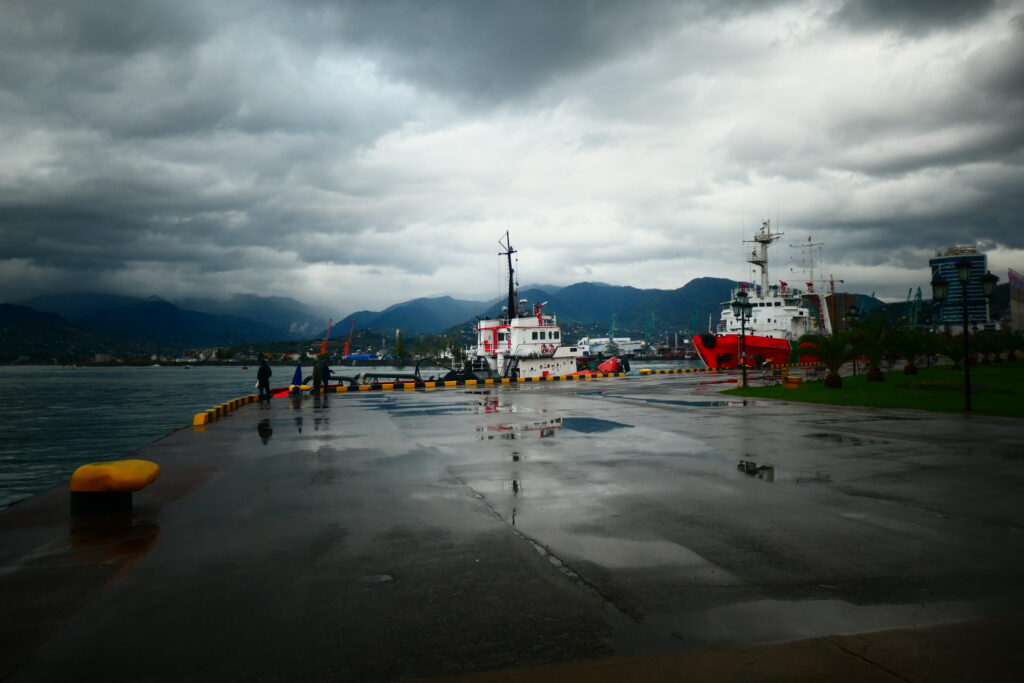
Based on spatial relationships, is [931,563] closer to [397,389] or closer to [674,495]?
[674,495]

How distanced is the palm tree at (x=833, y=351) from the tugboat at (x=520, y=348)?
22.6m

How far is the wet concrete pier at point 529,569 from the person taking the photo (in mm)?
3363

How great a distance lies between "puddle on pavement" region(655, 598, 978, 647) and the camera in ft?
11.7

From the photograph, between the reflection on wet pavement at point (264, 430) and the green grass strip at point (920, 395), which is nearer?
the reflection on wet pavement at point (264, 430)

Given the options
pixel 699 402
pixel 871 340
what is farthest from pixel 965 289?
pixel 871 340

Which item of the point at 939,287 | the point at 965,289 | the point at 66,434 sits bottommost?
the point at 66,434

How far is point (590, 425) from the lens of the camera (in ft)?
48.4

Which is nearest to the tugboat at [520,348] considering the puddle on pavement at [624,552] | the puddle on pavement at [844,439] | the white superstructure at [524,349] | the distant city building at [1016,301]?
the white superstructure at [524,349]

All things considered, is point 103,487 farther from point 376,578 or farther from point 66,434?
point 66,434

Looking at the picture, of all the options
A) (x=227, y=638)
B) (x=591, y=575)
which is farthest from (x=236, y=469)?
(x=591, y=575)

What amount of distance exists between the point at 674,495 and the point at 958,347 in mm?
32367

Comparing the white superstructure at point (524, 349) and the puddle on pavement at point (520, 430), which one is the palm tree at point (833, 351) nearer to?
the puddle on pavement at point (520, 430)

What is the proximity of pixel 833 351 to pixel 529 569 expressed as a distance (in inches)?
940

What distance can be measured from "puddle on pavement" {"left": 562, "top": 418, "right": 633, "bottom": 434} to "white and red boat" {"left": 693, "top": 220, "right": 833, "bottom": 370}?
39.0 metres
